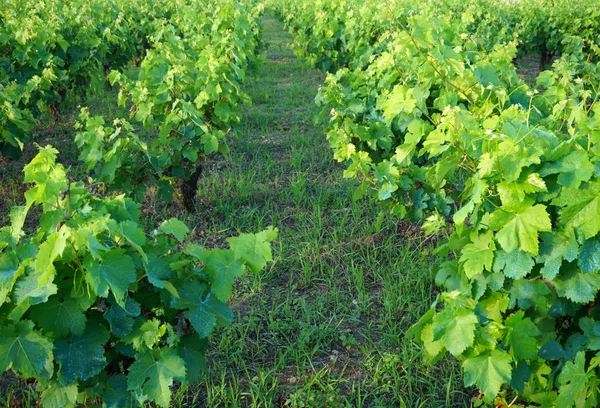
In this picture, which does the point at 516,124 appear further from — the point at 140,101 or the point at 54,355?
the point at 140,101

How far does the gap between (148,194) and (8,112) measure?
1250mm

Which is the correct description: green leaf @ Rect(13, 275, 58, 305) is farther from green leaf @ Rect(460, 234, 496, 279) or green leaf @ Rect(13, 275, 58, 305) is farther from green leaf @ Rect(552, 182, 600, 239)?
green leaf @ Rect(552, 182, 600, 239)

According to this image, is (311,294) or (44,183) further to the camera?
(311,294)

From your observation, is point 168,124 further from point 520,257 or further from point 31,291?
point 520,257

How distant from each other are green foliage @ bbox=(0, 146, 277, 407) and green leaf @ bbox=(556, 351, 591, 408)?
1.15 meters

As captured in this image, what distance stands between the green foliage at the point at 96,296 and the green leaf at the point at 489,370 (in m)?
0.84

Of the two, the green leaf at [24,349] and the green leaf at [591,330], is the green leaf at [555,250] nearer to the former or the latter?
the green leaf at [591,330]

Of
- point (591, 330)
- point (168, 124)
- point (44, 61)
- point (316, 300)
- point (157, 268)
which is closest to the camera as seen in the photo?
point (157, 268)

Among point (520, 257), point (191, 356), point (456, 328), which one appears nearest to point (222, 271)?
point (191, 356)

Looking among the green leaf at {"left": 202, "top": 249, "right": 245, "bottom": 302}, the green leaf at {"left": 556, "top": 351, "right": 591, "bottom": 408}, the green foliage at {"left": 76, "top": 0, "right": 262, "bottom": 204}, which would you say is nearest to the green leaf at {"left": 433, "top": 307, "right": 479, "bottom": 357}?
the green leaf at {"left": 556, "top": 351, "right": 591, "bottom": 408}

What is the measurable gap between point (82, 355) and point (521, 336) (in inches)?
59.7

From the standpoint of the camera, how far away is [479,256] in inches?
83.3

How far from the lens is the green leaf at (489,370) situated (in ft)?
6.37

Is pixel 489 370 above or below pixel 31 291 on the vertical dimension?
below
